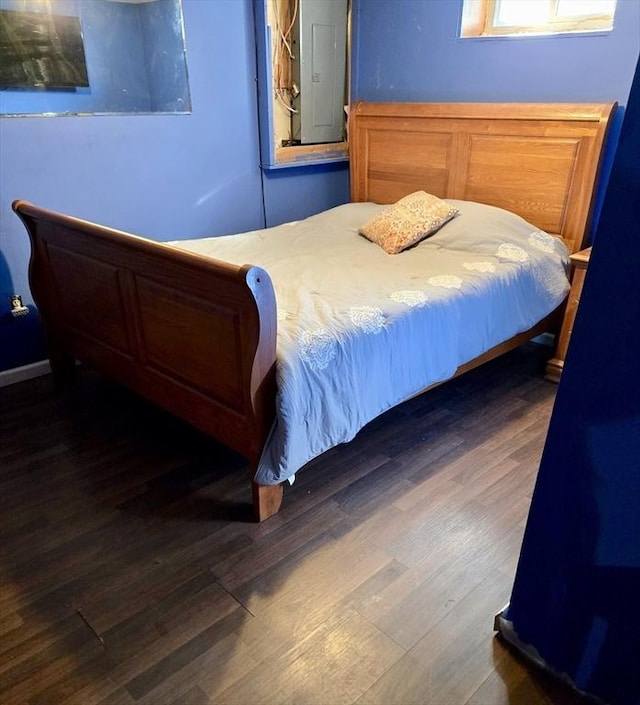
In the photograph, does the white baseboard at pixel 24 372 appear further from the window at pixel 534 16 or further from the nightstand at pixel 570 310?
the window at pixel 534 16

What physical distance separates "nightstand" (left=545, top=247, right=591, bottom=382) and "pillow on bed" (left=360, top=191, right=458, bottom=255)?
0.66 metres

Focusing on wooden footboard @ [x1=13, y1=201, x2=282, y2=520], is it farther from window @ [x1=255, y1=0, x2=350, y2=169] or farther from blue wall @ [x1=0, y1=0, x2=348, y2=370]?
window @ [x1=255, y1=0, x2=350, y2=169]

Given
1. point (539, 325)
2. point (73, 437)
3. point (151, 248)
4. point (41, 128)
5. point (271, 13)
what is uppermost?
point (271, 13)

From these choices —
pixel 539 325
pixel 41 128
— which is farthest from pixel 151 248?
pixel 539 325

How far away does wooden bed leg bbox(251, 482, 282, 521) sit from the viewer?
1.88 metres

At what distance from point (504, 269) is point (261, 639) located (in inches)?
73.4

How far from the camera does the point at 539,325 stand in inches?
115

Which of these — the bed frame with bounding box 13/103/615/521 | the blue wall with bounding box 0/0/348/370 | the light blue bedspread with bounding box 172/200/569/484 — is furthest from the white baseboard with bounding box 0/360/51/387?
the light blue bedspread with bounding box 172/200/569/484

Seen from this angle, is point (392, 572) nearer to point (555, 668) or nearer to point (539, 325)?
point (555, 668)

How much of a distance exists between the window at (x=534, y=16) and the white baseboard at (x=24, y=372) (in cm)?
290

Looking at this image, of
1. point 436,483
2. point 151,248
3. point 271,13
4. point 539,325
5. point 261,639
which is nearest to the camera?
point 261,639

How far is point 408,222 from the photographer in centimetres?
293

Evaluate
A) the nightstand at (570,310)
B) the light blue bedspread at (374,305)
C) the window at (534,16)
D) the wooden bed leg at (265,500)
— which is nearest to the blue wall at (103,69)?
the light blue bedspread at (374,305)

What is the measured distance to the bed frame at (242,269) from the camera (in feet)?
5.82
